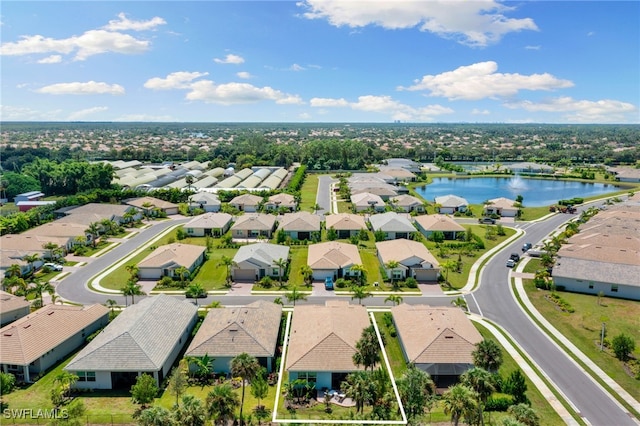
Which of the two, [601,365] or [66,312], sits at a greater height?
[66,312]

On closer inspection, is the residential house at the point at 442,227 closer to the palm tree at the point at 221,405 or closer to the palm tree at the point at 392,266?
the palm tree at the point at 392,266

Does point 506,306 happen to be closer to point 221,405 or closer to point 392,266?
point 392,266

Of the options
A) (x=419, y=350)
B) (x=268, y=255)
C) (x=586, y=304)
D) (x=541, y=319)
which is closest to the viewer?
(x=419, y=350)

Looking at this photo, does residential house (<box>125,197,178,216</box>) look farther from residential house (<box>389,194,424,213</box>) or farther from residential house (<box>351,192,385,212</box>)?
residential house (<box>389,194,424,213</box>)

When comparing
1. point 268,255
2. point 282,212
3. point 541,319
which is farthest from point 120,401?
point 282,212

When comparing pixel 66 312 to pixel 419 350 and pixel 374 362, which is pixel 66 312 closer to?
pixel 374 362

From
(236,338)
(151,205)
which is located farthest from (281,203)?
(236,338)
